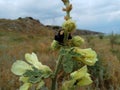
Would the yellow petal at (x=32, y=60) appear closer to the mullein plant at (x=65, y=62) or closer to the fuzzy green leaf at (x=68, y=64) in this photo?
the mullein plant at (x=65, y=62)

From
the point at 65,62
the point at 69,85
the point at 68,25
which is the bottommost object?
the point at 69,85

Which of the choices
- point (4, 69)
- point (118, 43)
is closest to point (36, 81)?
point (4, 69)

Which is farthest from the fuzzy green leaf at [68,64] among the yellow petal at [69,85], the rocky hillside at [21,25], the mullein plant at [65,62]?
the rocky hillside at [21,25]

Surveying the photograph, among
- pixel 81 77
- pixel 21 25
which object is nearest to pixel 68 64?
pixel 81 77

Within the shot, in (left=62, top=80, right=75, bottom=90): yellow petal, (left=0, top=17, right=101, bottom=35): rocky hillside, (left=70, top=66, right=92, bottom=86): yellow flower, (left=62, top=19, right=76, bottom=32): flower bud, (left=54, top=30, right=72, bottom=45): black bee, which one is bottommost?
(left=0, top=17, right=101, bottom=35): rocky hillside

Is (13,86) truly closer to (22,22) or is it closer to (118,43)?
(118,43)

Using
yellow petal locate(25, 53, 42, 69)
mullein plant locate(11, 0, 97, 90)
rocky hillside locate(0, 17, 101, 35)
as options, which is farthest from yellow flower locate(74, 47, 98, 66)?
rocky hillside locate(0, 17, 101, 35)

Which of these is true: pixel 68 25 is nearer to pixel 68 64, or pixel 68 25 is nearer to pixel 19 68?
pixel 68 64

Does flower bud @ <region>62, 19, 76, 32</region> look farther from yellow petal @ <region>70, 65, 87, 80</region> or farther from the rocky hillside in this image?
the rocky hillside

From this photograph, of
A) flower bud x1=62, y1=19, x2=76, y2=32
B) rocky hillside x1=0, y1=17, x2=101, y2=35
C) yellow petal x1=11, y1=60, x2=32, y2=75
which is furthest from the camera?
rocky hillside x1=0, y1=17, x2=101, y2=35
